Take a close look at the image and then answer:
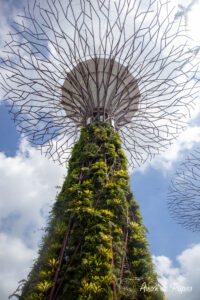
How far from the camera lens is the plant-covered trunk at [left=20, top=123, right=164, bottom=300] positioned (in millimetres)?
1808

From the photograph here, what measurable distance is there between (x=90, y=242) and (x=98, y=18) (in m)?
5.03

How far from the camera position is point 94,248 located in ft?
6.68

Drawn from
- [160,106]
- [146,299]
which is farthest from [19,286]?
[160,106]

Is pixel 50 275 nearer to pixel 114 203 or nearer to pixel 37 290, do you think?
pixel 37 290

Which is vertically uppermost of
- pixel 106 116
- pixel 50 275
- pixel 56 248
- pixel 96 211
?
pixel 106 116

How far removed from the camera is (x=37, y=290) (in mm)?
1823

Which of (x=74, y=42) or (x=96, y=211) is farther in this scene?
(x=74, y=42)

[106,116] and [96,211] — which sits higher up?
[106,116]

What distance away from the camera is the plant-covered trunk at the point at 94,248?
1808mm

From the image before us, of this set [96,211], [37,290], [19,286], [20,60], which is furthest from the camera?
[20,60]

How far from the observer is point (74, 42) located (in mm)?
5137

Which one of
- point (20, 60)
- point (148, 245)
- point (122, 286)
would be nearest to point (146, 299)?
point (122, 286)

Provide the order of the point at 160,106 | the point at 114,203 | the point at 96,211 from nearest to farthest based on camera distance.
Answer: the point at 96,211, the point at 114,203, the point at 160,106

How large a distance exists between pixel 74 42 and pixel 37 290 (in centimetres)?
523
